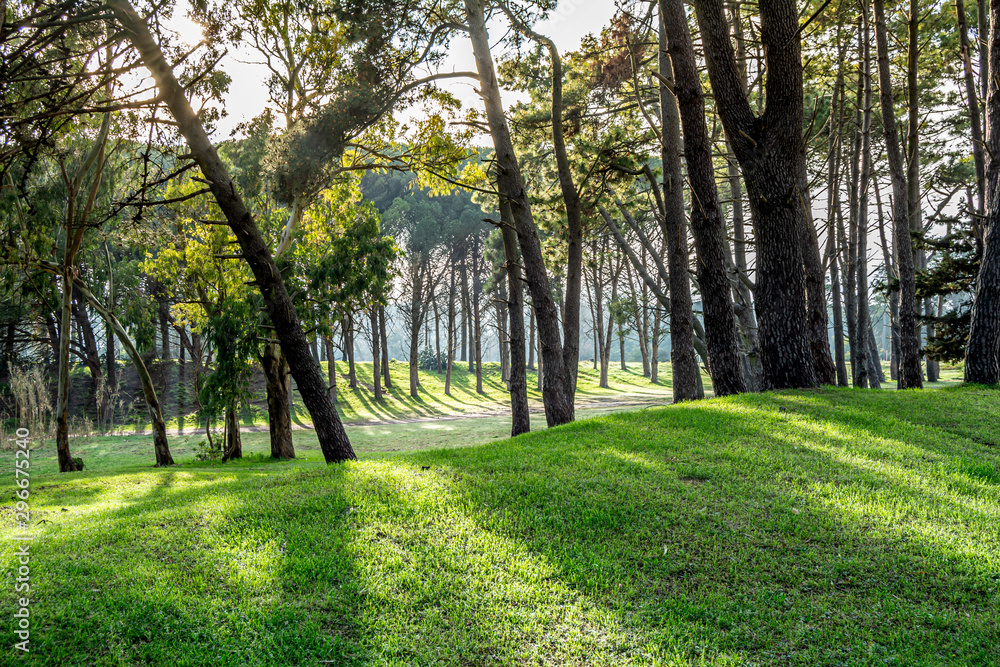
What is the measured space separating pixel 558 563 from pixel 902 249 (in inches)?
398

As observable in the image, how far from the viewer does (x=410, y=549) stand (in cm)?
329

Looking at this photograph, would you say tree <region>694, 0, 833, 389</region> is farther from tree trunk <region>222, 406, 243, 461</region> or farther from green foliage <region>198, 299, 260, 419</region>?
tree trunk <region>222, 406, 243, 461</region>

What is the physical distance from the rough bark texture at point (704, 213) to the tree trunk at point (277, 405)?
8.94 metres

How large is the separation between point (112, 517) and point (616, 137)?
430 inches

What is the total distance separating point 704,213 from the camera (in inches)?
297

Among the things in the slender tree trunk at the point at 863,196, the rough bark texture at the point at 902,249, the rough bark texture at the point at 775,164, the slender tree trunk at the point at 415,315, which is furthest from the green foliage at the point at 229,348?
the slender tree trunk at the point at 415,315

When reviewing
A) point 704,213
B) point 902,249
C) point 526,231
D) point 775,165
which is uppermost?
point 775,165

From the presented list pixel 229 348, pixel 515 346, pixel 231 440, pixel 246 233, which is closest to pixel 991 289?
pixel 515 346

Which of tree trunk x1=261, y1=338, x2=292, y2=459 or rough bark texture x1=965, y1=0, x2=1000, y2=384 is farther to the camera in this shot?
tree trunk x1=261, y1=338, x2=292, y2=459

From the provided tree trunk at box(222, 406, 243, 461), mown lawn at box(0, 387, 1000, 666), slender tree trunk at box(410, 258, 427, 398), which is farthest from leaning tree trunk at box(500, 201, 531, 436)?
slender tree trunk at box(410, 258, 427, 398)

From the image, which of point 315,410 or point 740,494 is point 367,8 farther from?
point 740,494

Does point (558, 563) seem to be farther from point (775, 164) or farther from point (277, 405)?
point (277, 405)

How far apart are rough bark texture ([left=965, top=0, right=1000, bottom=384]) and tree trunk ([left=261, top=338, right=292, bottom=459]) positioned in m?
12.6

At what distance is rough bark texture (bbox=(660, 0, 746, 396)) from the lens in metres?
7.44
